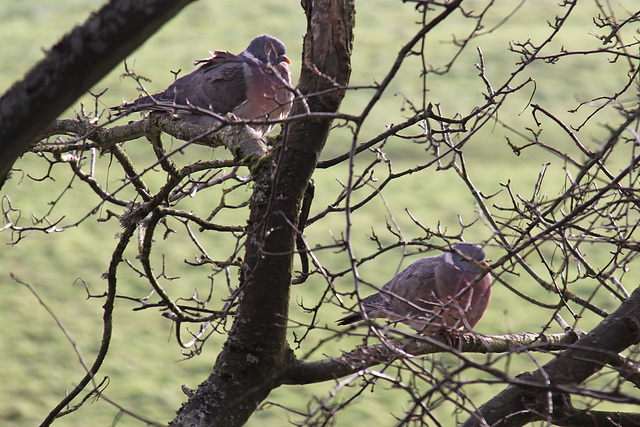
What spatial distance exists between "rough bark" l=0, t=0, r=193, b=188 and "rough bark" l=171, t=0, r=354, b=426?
0.77 m

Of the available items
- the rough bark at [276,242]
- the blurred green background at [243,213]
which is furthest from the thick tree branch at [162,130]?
the blurred green background at [243,213]

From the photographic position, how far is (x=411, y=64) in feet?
47.4

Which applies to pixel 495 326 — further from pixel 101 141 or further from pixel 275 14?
pixel 275 14

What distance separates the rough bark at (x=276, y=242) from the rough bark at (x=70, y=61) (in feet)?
2.52

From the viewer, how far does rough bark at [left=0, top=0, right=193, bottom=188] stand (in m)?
0.99

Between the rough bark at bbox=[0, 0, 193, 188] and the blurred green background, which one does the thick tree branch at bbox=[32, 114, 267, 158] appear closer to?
the rough bark at bbox=[0, 0, 193, 188]

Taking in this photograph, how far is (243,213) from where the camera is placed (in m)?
10.9

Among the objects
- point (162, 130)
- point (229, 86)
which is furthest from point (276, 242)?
point (229, 86)

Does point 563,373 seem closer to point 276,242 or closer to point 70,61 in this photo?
point 276,242

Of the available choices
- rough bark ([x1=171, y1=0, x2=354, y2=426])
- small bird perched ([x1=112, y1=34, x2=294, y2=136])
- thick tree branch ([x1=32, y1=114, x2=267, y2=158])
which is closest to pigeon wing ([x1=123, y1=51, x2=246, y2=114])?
small bird perched ([x1=112, y1=34, x2=294, y2=136])

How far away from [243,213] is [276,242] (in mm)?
9107

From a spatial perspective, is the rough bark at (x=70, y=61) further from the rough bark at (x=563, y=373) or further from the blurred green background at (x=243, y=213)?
the blurred green background at (x=243, y=213)

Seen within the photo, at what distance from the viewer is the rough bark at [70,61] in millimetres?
985

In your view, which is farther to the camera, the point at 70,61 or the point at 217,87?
the point at 217,87
